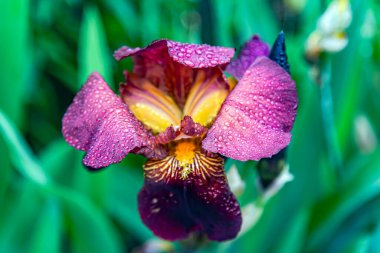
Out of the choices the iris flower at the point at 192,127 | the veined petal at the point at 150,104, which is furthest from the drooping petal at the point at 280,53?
the veined petal at the point at 150,104

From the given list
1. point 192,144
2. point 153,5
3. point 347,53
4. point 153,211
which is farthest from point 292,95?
point 153,5

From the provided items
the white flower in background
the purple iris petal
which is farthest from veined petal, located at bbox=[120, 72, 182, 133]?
the white flower in background

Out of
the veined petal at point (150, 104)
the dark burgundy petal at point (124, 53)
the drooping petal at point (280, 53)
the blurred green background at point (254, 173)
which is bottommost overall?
the blurred green background at point (254, 173)

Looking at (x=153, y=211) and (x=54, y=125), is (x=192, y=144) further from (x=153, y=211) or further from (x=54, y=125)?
(x=54, y=125)

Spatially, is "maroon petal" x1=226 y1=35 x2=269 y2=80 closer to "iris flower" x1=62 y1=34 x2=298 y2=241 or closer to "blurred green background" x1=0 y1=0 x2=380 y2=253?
"iris flower" x1=62 y1=34 x2=298 y2=241

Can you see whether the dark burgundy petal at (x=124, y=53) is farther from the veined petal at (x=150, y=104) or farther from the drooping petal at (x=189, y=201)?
the drooping petal at (x=189, y=201)
